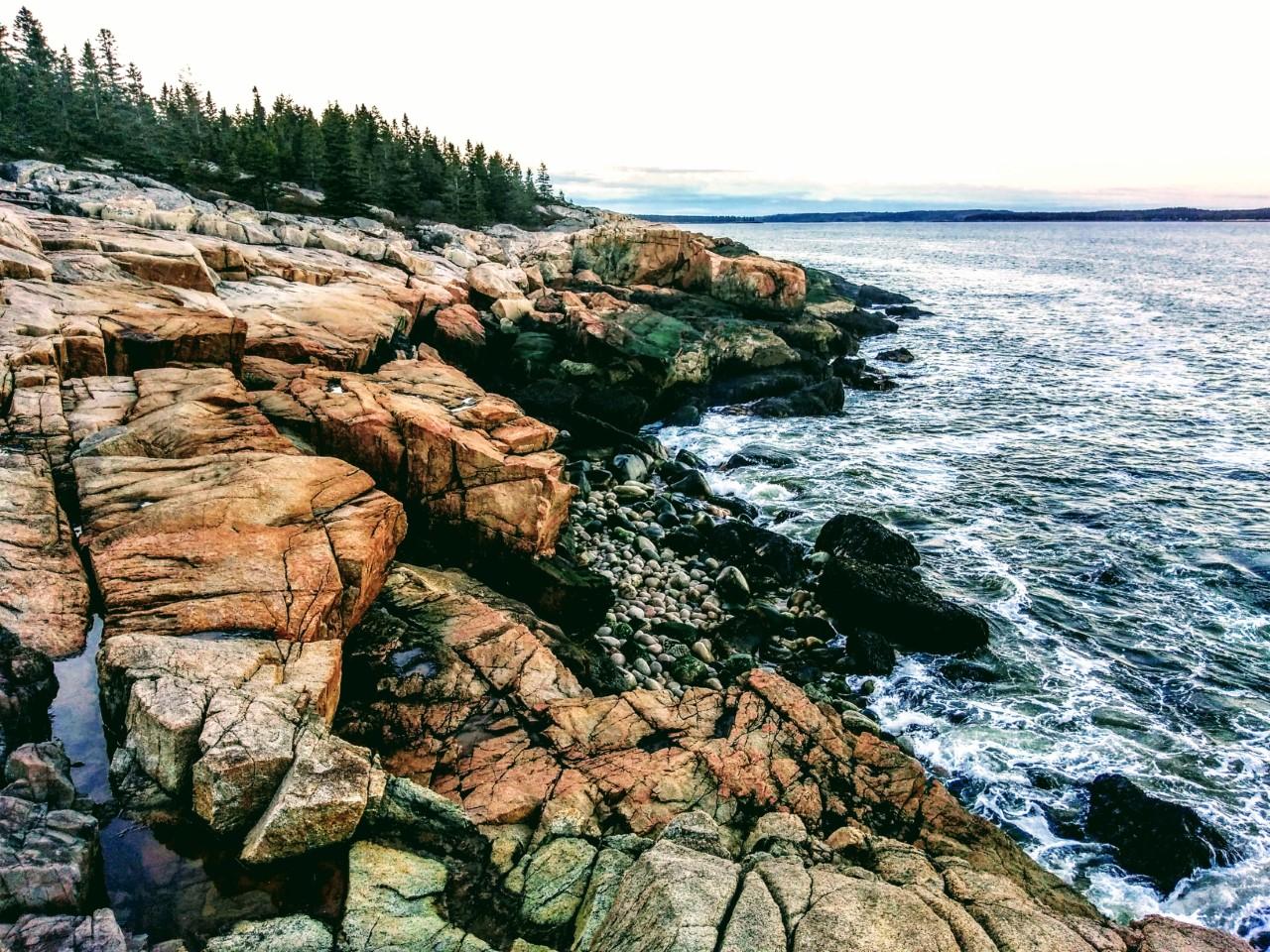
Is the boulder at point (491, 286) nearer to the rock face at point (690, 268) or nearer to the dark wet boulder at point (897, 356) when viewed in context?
the rock face at point (690, 268)

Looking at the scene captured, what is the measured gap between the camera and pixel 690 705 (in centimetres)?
1092

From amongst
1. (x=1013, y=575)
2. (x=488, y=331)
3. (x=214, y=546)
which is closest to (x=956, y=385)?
(x=1013, y=575)

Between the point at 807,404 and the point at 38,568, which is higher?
the point at 38,568

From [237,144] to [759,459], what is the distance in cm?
7027

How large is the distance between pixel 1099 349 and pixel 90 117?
107 meters

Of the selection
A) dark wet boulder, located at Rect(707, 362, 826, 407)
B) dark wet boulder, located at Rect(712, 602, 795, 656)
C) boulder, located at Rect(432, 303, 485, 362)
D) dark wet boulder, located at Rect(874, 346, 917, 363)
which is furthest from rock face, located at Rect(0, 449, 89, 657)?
dark wet boulder, located at Rect(874, 346, 917, 363)

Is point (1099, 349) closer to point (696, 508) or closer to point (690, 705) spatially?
point (696, 508)

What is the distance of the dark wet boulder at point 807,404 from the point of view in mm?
33750

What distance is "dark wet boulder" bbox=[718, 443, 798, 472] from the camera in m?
27.3

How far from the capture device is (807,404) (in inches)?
1334

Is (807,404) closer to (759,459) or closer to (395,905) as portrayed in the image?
(759,459)

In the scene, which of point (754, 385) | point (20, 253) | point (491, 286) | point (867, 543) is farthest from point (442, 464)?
point (491, 286)

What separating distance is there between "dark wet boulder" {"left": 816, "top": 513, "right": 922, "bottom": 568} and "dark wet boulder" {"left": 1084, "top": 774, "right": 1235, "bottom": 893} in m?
8.12

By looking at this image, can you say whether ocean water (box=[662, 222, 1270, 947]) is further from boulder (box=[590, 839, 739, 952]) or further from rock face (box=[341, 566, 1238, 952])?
boulder (box=[590, 839, 739, 952])
